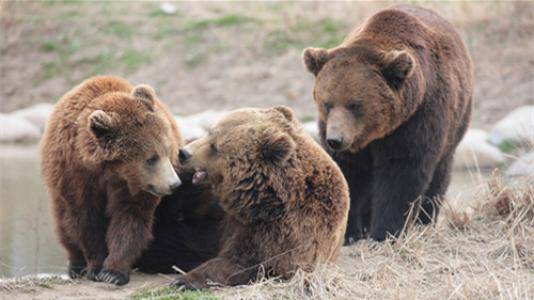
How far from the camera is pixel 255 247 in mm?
5977

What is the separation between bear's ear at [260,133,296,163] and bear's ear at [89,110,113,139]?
98 cm

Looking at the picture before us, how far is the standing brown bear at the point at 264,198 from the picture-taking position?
5.95 meters

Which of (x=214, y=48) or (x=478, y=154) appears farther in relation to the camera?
(x=214, y=48)

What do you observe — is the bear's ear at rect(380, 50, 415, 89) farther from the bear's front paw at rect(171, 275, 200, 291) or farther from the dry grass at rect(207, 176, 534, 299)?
the bear's front paw at rect(171, 275, 200, 291)

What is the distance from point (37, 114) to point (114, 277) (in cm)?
973

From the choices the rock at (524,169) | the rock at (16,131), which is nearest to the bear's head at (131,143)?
the rock at (524,169)

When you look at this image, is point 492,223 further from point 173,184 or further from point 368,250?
point 173,184

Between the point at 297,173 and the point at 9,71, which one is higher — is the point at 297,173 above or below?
above

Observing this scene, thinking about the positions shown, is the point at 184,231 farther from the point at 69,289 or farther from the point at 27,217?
the point at 27,217

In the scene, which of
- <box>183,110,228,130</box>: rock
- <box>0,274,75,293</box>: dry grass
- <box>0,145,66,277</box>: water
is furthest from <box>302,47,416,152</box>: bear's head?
Result: <box>183,110,228,130</box>: rock

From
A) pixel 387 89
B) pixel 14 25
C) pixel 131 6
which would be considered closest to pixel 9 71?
pixel 14 25

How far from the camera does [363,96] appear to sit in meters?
7.28

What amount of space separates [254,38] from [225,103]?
219 centimetres

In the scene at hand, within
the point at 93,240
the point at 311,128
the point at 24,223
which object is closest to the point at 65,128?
the point at 93,240
